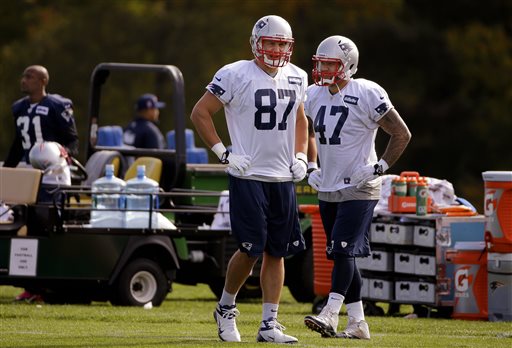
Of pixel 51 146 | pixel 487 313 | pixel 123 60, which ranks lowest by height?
pixel 487 313

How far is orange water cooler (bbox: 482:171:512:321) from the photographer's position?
14.2 metres

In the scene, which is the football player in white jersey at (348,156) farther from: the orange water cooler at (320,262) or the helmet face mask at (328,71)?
the orange water cooler at (320,262)

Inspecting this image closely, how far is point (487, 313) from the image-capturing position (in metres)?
14.4

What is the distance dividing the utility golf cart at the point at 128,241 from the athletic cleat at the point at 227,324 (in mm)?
3897

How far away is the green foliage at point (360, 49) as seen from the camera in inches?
1837

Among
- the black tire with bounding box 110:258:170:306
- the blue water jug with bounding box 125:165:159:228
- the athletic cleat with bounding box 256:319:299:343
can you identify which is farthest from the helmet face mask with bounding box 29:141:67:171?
the athletic cleat with bounding box 256:319:299:343

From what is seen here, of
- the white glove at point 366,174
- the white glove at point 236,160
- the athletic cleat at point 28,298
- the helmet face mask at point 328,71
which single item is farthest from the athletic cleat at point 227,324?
the athletic cleat at point 28,298

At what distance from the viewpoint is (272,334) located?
11.1 meters

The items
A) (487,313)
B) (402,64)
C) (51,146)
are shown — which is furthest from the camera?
(402,64)

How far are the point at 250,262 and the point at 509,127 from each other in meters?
37.0

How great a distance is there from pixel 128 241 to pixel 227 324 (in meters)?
4.38

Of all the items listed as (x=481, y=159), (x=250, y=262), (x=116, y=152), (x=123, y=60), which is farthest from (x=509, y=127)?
(x=250, y=262)

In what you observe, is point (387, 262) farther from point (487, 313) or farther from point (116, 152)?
point (116, 152)

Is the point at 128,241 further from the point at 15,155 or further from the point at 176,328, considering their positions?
the point at 176,328
